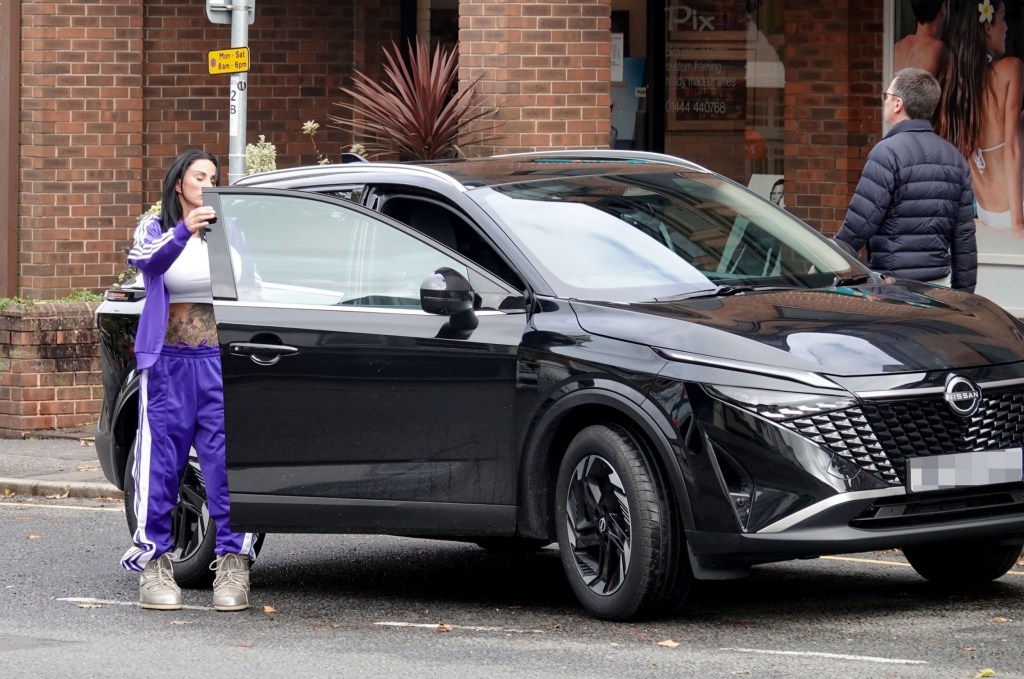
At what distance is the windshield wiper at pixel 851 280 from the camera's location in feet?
24.7

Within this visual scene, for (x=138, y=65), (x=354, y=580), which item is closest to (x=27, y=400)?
(x=138, y=65)

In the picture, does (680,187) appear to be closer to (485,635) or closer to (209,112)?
(485,635)

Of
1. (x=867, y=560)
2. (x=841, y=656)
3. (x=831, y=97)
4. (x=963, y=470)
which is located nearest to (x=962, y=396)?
(x=963, y=470)

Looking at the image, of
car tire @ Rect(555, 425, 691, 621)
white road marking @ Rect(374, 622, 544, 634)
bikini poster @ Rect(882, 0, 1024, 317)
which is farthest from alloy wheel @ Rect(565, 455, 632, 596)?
bikini poster @ Rect(882, 0, 1024, 317)

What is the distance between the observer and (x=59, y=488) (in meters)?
11.5

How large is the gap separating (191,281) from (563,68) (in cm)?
648

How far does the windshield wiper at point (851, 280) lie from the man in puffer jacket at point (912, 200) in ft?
3.90

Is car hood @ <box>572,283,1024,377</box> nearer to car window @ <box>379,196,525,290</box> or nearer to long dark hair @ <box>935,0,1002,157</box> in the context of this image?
car window @ <box>379,196,525,290</box>

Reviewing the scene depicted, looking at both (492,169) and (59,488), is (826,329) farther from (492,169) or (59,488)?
(59,488)

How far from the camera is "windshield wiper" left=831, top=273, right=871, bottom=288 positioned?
7.53 meters

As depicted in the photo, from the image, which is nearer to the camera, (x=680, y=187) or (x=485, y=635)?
(x=485, y=635)

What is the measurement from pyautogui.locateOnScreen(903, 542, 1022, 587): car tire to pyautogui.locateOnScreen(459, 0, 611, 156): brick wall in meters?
6.55

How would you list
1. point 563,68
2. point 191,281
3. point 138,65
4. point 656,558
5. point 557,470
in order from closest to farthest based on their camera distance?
1. point 656,558
2. point 557,470
3. point 191,281
4. point 563,68
5. point 138,65

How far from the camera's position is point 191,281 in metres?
7.59
